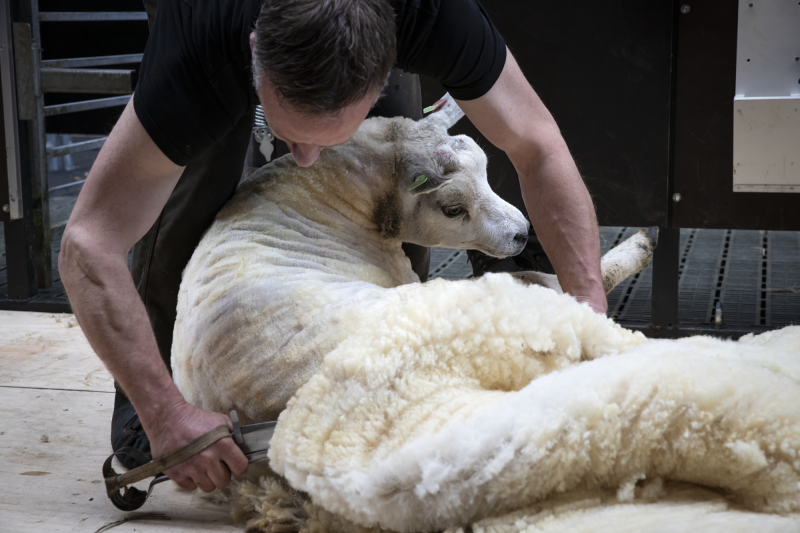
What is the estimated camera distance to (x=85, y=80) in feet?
11.5

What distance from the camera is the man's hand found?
1.40 m

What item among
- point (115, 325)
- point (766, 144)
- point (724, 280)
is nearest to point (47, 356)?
point (115, 325)

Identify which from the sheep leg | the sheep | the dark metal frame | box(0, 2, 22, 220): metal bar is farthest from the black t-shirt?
box(0, 2, 22, 220): metal bar

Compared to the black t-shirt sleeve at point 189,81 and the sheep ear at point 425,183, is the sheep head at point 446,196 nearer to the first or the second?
the sheep ear at point 425,183

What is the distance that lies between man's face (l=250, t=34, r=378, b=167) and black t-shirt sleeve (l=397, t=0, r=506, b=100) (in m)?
0.24

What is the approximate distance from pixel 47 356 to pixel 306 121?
1916 mm

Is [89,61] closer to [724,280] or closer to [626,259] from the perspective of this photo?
[626,259]

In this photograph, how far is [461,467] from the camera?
1.01m

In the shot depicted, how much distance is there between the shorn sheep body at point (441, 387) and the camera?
3.22 feet

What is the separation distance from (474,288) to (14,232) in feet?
9.73

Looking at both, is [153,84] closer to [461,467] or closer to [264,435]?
[264,435]

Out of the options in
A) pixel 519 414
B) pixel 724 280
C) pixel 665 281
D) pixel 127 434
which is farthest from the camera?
pixel 724 280

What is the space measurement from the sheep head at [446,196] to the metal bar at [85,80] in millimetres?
1989

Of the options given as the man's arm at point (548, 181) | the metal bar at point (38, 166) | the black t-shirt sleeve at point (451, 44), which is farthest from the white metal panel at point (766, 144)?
the metal bar at point (38, 166)
